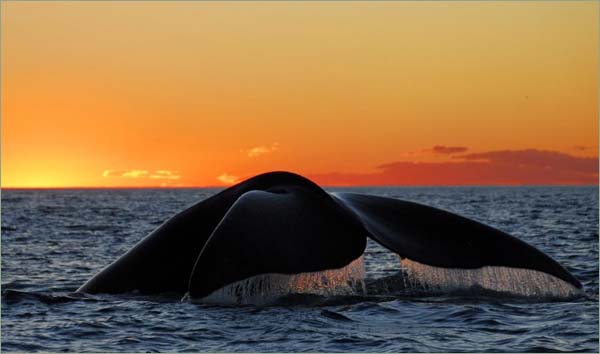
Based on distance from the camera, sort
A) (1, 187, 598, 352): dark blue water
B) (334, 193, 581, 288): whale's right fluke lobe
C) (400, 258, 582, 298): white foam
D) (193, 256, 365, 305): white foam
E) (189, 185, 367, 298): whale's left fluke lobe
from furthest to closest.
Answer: (400, 258, 582, 298): white foam, (334, 193, 581, 288): whale's right fluke lobe, (193, 256, 365, 305): white foam, (189, 185, 367, 298): whale's left fluke lobe, (1, 187, 598, 352): dark blue water

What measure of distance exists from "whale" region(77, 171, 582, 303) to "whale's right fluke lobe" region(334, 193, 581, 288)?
1 centimetres

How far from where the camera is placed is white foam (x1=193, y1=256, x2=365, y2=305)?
11.0 meters

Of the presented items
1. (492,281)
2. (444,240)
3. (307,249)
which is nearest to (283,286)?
(307,249)

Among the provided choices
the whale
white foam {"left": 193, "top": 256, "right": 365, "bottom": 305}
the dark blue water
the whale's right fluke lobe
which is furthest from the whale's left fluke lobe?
the dark blue water

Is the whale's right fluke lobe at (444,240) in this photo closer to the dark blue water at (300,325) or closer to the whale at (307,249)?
the whale at (307,249)

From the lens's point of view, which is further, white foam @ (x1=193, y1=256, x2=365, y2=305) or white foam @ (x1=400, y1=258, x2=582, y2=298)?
white foam @ (x1=400, y1=258, x2=582, y2=298)

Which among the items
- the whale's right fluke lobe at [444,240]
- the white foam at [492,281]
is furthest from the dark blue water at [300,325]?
the whale's right fluke lobe at [444,240]

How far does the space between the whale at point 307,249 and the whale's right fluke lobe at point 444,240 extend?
0.01 meters

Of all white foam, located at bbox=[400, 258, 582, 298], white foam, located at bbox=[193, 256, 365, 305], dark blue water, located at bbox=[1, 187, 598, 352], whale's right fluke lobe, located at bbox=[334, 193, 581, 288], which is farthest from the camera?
white foam, located at bbox=[400, 258, 582, 298]

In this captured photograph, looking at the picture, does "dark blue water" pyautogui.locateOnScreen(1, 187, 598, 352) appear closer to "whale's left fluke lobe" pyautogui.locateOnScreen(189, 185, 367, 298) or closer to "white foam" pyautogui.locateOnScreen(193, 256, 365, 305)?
"white foam" pyautogui.locateOnScreen(193, 256, 365, 305)

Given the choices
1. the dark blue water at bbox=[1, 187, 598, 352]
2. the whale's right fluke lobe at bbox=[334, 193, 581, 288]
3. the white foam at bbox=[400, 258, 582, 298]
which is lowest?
the dark blue water at bbox=[1, 187, 598, 352]

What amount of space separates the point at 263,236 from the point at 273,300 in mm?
1119

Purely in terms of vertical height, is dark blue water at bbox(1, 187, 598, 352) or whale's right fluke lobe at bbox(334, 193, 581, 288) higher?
whale's right fluke lobe at bbox(334, 193, 581, 288)

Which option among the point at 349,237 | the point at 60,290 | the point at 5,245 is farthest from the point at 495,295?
the point at 5,245
